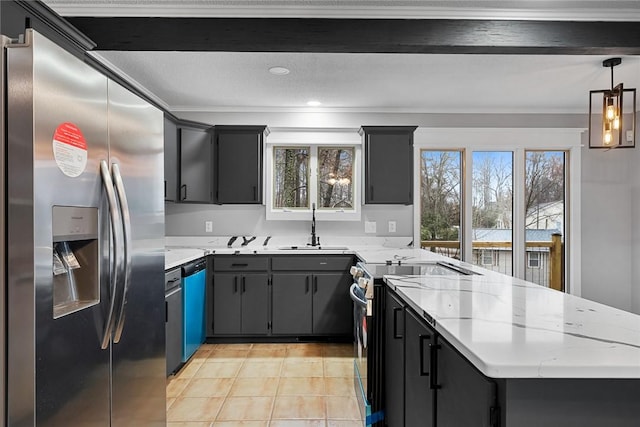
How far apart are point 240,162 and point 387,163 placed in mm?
1484

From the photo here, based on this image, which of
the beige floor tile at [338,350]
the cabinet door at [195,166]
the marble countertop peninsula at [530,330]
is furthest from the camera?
the cabinet door at [195,166]

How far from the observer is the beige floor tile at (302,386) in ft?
9.21

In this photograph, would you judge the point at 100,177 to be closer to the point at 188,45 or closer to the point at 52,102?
the point at 52,102

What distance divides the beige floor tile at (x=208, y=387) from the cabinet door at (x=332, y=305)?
42.4 inches

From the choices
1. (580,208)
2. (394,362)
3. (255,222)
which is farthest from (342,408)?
(580,208)

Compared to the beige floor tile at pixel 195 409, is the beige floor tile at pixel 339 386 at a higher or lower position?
higher

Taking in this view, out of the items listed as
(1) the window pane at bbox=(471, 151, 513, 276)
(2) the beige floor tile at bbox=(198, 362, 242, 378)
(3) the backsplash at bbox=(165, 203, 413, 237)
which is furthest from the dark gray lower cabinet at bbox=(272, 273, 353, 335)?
(1) the window pane at bbox=(471, 151, 513, 276)

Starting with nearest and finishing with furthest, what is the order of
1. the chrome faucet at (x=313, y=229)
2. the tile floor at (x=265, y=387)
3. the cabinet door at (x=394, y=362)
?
the cabinet door at (x=394, y=362) → the tile floor at (x=265, y=387) → the chrome faucet at (x=313, y=229)

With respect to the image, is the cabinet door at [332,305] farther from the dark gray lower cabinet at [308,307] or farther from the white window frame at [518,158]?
the white window frame at [518,158]

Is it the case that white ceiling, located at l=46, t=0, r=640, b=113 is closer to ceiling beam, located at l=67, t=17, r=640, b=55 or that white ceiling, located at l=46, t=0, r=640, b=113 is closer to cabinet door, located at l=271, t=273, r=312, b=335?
ceiling beam, located at l=67, t=17, r=640, b=55

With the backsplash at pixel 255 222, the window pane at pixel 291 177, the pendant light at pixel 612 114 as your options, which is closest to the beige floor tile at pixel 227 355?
the backsplash at pixel 255 222

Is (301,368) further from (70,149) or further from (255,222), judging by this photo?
(70,149)

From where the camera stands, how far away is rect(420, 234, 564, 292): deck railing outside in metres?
4.59

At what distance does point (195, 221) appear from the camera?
446 centimetres
